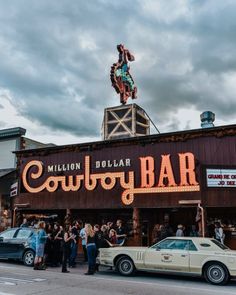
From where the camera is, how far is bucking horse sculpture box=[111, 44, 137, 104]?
31422 mm

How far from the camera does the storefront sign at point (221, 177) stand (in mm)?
17250

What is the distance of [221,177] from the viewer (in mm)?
17328

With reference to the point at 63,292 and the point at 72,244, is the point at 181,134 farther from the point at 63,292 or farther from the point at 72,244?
the point at 63,292

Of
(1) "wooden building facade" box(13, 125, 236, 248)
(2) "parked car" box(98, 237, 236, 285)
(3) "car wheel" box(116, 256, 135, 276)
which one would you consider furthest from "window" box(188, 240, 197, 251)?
(1) "wooden building facade" box(13, 125, 236, 248)

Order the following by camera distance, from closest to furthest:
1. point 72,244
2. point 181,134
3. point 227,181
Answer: point 72,244 < point 227,181 < point 181,134

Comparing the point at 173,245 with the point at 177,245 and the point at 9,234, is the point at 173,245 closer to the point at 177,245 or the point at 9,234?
the point at 177,245

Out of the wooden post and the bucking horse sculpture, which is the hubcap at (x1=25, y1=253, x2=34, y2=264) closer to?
the wooden post

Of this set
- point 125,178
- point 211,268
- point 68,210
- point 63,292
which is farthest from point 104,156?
point 63,292

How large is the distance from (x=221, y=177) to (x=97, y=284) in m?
9.13

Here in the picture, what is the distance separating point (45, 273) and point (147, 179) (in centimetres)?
788

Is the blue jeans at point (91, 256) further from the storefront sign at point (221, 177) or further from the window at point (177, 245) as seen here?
the storefront sign at point (221, 177)

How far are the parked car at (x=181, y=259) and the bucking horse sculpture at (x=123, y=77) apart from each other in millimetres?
20719

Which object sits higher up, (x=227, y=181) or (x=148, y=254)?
(x=227, y=181)

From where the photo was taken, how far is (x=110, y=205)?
19.5 meters
